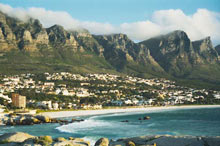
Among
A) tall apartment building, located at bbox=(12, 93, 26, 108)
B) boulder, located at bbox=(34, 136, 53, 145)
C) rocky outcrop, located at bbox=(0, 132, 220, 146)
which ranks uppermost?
boulder, located at bbox=(34, 136, 53, 145)

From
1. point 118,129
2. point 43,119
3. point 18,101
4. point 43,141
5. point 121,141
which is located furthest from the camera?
point 18,101

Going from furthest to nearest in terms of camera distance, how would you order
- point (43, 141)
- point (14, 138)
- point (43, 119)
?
point (43, 119)
point (14, 138)
point (43, 141)

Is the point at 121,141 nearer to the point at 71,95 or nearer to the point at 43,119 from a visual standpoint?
the point at 43,119

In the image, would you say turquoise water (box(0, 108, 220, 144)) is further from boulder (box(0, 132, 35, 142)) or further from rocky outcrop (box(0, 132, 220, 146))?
rocky outcrop (box(0, 132, 220, 146))

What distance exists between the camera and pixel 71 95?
159250mm

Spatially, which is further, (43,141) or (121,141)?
(121,141)

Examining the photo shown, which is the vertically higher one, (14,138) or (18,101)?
(14,138)

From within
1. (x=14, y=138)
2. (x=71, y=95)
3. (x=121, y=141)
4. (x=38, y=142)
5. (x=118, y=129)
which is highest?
(x=38, y=142)

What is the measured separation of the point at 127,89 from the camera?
19875cm

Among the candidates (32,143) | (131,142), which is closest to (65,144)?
(32,143)

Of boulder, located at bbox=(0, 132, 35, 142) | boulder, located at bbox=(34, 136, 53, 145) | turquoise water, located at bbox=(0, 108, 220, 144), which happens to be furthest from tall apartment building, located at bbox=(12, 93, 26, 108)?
boulder, located at bbox=(34, 136, 53, 145)

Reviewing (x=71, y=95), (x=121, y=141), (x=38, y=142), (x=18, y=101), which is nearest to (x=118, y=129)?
(x=121, y=141)

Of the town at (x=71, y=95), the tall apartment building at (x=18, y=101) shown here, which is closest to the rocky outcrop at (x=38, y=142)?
the town at (x=71, y=95)

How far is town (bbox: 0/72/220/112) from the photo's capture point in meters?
130
